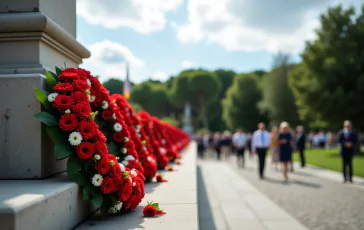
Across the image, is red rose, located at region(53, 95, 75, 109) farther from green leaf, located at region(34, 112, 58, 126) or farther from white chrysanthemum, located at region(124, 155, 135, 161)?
white chrysanthemum, located at region(124, 155, 135, 161)

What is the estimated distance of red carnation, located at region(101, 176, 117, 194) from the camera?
255 centimetres

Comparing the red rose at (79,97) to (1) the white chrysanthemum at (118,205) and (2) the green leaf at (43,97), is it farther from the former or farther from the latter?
(1) the white chrysanthemum at (118,205)

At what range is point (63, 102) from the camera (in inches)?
107

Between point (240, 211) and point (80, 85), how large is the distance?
4818 millimetres

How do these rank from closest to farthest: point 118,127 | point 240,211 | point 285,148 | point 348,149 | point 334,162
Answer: point 118,127 → point 240,211 → point 348,149 → point 285,148 → point 334,162

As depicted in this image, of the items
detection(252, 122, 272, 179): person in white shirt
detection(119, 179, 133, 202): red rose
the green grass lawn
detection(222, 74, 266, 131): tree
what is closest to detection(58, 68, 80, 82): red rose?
detection(119, 179, 133, 202): red rose

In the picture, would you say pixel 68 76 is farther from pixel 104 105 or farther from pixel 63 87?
pixel 104 105

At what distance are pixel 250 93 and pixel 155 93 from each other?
87.9ft

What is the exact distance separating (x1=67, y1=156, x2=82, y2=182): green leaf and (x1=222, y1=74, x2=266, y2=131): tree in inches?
1892

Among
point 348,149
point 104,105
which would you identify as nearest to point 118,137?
point 104,105

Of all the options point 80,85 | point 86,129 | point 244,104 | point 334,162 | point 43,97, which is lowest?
point 334,162

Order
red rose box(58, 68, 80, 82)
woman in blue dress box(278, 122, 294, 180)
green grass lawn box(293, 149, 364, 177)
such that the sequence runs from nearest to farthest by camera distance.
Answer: red rose box(58, 68, 80, 82) < woman in blue dress box(278, 122, 294, 180) < green grass lawn box(293, 149, 364, 177)

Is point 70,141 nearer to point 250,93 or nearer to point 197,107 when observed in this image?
point 250,93

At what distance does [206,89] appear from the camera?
66.7 metres
